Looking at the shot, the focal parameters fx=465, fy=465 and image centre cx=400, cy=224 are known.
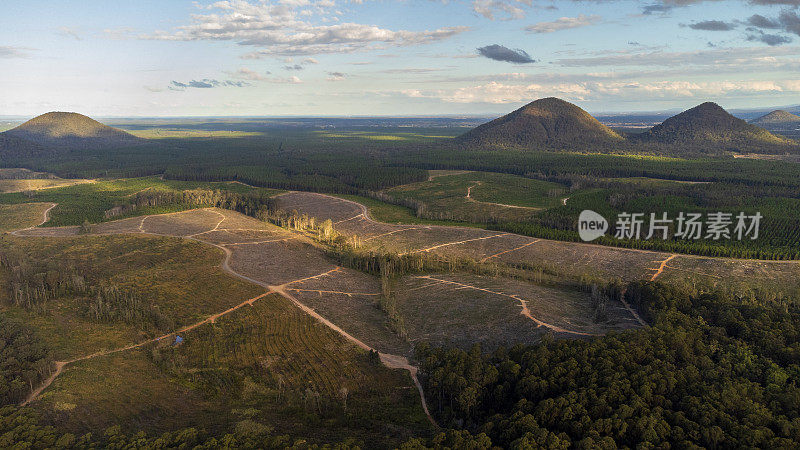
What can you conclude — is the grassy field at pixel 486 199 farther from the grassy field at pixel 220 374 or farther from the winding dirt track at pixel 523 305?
the grassy field at pixel 220 374

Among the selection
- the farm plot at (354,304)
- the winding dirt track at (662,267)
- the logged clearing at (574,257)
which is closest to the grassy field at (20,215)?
the logged clearing at (574,257)

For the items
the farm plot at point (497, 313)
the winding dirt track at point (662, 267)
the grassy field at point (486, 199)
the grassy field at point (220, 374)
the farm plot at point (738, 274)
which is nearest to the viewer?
the grassy field at point (220, 374)

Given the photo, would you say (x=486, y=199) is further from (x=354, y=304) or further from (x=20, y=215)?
(x=20, y=215)

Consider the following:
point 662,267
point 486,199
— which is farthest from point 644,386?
point 486,199

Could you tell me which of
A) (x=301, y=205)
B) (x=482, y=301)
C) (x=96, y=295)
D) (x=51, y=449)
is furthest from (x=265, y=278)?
(x=301, y=205)

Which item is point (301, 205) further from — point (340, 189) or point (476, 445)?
point (476, 445)

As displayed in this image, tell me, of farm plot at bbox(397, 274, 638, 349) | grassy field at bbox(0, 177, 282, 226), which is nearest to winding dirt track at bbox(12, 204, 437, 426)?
farm plot at bbox(397, 274, 638, 349)

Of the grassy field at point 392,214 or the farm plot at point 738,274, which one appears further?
the grassy field at point 392,214

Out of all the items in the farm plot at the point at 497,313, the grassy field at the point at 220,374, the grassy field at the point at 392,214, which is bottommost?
the grassy field at the point at 220,374

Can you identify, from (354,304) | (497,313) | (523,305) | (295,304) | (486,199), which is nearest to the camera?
(497,313)
